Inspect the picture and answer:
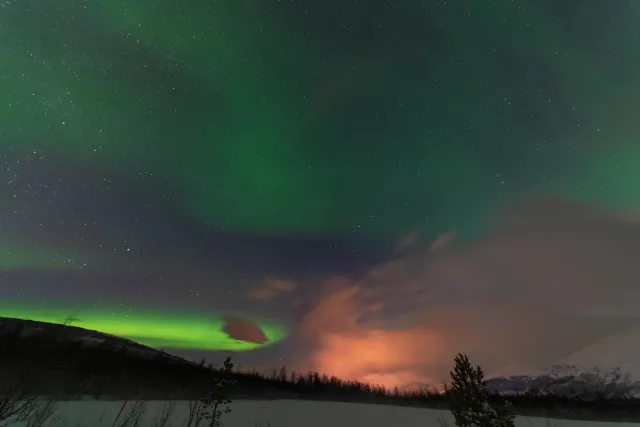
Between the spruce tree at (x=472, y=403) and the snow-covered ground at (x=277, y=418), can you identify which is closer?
the spruce tree at (x=472, y=403)

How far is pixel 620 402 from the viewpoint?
142 metres

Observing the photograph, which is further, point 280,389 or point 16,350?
point 280,389

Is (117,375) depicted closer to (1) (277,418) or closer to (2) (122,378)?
(2) (122,378)

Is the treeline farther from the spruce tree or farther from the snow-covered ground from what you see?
the spruce tree

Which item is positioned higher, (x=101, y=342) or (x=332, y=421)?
(x=101, y=342)

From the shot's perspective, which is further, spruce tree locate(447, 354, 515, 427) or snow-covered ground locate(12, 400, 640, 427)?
snow-covered ground locate(12, 400, 640, 427)

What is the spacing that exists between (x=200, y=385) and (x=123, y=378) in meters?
33.8

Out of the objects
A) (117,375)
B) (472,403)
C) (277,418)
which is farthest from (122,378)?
(472,403)

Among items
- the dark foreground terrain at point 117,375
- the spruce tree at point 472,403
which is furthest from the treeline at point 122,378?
the spruce tree at point 472,403

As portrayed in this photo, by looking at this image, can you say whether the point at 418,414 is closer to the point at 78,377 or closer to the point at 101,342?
the point at 78,377

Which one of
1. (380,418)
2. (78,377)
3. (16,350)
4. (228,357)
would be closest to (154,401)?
(78,377)

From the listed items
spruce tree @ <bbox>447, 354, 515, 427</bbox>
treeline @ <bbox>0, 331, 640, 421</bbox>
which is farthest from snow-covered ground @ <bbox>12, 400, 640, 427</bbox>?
spruce tree @ <bbox>447, 354, 515, 427</bbox>

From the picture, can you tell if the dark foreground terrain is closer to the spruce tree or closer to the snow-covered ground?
the snow-covered ground

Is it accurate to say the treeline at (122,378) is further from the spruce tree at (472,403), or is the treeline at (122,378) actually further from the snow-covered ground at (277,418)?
the spruce tree at (472,403)
